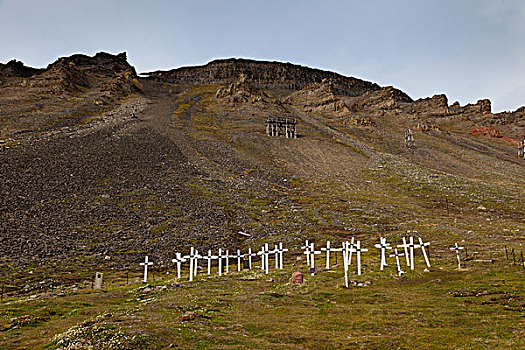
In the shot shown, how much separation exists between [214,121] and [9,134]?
52.0m

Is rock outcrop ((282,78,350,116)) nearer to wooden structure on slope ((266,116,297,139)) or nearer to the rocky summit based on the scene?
the rocky summit

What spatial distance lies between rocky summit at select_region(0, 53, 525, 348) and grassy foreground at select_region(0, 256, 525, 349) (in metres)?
0.11

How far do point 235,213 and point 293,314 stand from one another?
28.5 meters

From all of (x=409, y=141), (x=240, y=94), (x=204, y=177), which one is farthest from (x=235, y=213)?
(x=240, y=94)

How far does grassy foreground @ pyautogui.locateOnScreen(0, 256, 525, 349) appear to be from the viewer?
1075cm

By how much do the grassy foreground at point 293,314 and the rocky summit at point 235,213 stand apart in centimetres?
11

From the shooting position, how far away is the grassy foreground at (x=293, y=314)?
1075 centimetres

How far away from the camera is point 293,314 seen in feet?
48.1

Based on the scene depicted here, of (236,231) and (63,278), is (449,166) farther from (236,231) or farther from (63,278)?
(63,278)

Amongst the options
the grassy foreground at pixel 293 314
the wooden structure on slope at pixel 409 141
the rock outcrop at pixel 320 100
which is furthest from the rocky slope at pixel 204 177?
the rock outcrop at pixel 320 100

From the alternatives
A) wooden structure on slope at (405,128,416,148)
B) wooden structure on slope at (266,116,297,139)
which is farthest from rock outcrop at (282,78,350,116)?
wooden structure on slope at (266,116,297,139)

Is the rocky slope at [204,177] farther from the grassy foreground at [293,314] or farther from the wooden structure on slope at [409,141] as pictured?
the grassy foreground at [293,314]

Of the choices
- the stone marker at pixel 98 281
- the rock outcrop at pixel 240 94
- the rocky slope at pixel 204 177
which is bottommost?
the stone marker at pixel 98 281

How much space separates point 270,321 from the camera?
1347cm
